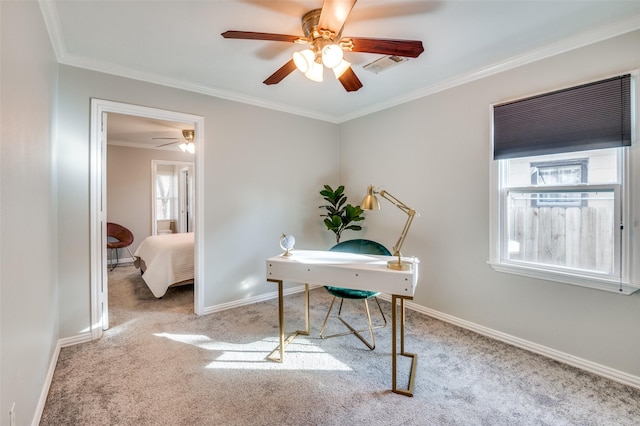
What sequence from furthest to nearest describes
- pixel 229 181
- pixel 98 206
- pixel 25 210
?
pixel 229 181, pixel 98 206, pixel 25 210

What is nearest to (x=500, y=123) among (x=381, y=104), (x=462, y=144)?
(x=462, y=144)

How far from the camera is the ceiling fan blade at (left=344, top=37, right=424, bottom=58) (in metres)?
1.74

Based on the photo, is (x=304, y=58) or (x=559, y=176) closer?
(x=304, y=58)

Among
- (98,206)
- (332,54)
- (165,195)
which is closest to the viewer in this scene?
(332,54)

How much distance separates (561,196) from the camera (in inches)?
90.1

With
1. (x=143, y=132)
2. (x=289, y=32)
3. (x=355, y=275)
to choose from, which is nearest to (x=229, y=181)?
(x=289, y=32)

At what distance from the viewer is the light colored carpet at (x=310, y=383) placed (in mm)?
1666

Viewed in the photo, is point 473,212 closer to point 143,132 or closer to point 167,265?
point 167,265

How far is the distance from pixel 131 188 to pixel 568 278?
22.7 ft

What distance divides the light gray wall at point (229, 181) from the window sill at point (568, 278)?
7.65 feet

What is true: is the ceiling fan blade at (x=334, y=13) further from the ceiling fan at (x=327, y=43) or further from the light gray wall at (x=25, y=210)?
the light gray wall at (x=25, y=210)

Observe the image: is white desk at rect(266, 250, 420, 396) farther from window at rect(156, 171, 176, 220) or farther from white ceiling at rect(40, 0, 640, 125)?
window at rect(156, 171, 176, 220)

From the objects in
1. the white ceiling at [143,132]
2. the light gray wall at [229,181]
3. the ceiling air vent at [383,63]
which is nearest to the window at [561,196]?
the ceiling air vent at [383,63]

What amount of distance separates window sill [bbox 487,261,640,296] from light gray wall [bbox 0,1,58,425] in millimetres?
3208
